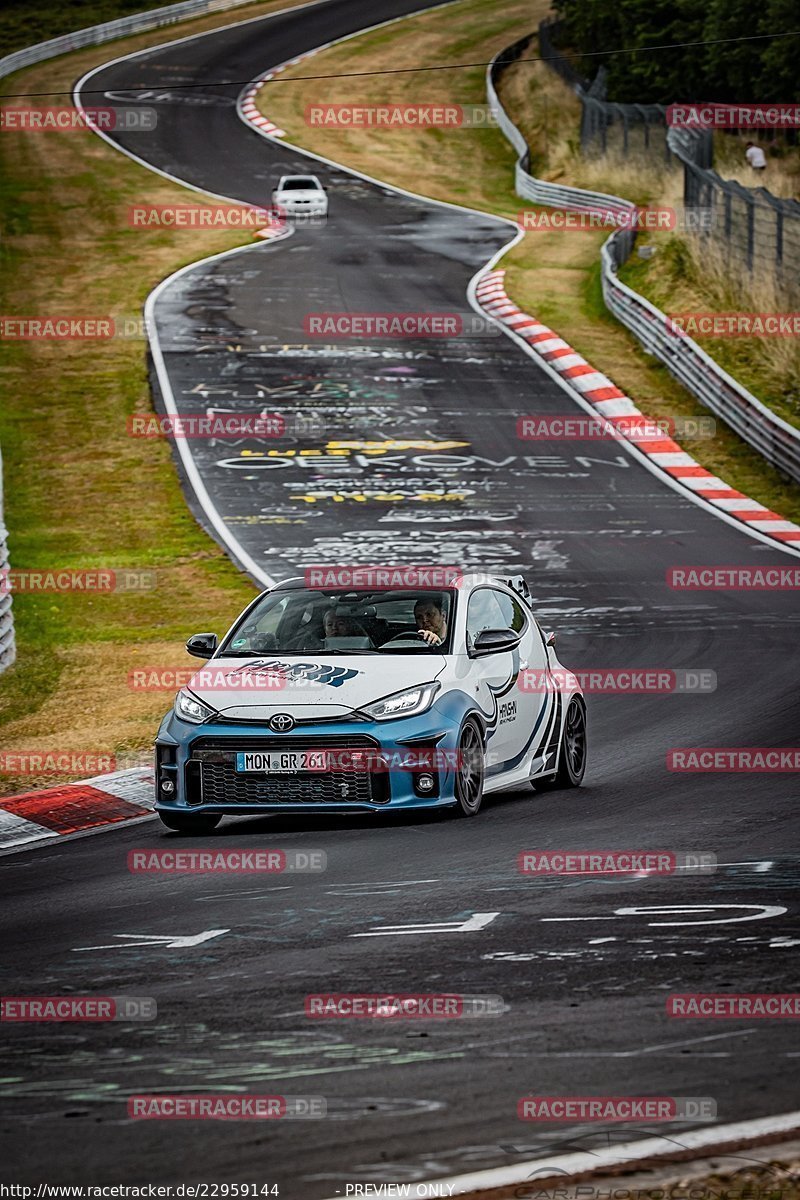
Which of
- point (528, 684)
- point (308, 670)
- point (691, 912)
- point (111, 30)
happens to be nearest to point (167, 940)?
point (691, 912)

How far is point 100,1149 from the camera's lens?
5352mm

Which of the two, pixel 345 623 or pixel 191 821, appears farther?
pixel 345 623

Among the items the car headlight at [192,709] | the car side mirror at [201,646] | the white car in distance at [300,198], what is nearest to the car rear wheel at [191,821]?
the car headlight at [192,709]

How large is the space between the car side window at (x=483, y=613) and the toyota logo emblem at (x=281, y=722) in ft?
5.06

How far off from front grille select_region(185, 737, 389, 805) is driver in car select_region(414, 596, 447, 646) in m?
1.22

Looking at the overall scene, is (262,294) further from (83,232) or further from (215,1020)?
(215,1020)

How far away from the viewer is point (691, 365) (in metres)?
32.0

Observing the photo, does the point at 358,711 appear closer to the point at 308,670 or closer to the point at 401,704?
the point at 401,704

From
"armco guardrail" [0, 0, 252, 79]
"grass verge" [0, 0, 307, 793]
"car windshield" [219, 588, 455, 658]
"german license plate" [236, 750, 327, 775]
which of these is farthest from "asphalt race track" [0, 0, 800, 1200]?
"armco guardrail" [0, 0, 252, 79]

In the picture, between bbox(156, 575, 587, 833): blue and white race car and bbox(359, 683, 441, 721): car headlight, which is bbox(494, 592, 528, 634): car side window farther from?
bbox(359, 683, 441, 721): car headlight

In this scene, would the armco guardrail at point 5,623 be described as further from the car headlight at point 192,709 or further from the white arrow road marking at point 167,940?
the white arrow road marking at point 167,940

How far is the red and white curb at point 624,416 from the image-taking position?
25.2 m

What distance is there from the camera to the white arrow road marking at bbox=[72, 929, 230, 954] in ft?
26.1

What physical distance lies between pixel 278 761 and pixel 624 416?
21370 millimetres
